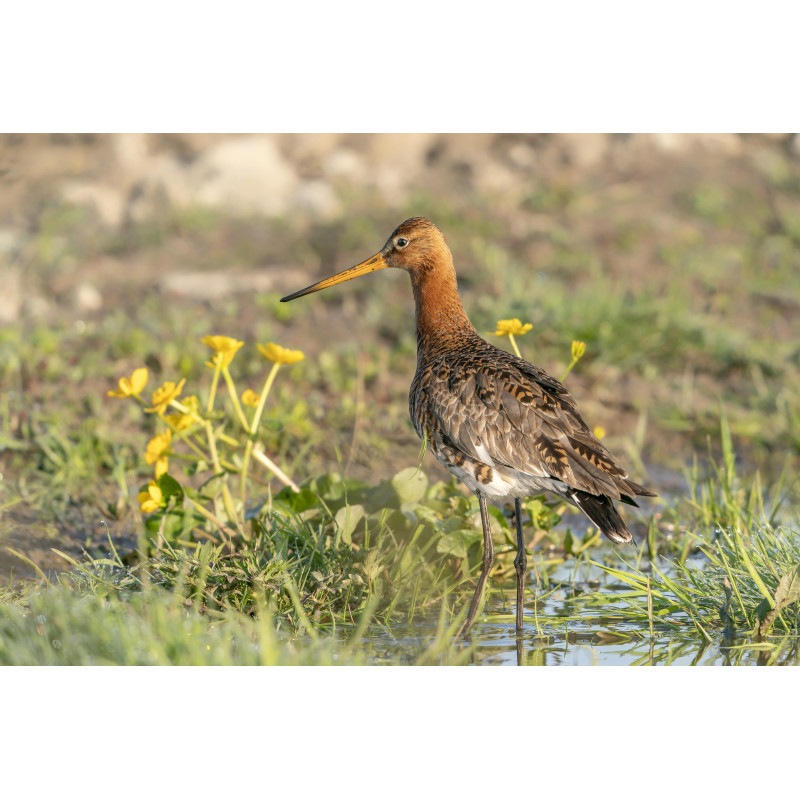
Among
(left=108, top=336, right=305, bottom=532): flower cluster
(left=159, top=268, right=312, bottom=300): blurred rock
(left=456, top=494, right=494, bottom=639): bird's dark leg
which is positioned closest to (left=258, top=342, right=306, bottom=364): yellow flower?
(left=108, top=336, right=305, bottom=532): flower cluster

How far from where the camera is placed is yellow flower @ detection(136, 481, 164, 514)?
457 centimetres

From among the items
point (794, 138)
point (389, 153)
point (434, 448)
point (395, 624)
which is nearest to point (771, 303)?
point (794, 138)

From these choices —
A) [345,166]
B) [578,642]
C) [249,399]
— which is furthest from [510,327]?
[345,166]

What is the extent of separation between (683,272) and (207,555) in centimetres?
583

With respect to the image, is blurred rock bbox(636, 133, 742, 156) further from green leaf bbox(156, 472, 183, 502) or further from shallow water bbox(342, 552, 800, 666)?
green leaf bbox(156, 472, 183, 502)

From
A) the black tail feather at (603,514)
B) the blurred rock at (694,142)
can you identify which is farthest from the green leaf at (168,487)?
the blurred rock at (694,142)

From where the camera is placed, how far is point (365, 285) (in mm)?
8367

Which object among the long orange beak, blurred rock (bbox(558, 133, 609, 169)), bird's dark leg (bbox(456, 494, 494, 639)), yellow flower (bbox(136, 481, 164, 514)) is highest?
blurred rock (bbox(558, 133, 609, 169))

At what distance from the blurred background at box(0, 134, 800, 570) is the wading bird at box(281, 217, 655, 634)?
0.61 metres

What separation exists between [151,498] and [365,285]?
406 cm

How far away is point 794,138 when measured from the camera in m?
10.8

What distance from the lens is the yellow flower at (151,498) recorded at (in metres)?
4.57

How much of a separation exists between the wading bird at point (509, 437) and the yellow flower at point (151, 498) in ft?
3.96

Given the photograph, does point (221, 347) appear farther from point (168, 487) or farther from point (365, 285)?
→ point (365, 285)
